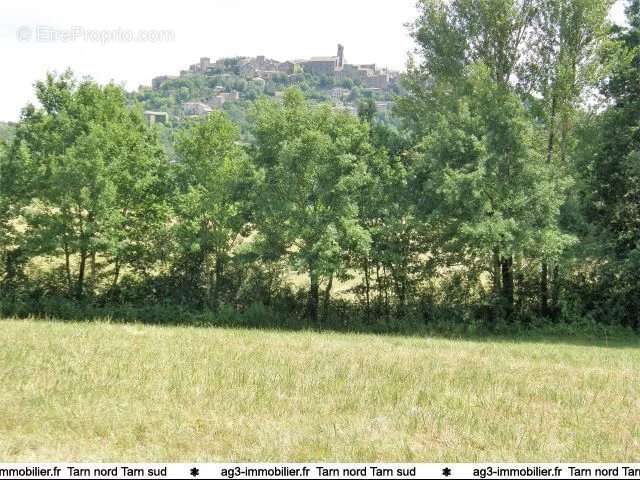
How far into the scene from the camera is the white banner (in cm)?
664

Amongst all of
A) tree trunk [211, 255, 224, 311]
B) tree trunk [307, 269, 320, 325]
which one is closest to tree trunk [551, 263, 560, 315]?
tree trunk [307, 269, 320, 325]

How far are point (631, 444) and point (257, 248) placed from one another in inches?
799

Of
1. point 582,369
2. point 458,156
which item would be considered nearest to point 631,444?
point 582,369

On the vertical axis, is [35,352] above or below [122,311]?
above

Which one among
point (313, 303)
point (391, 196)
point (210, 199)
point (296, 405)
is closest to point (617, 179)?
point (391, 196)

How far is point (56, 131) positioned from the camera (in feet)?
101

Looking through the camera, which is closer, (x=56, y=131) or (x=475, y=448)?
(x=475, y=448)

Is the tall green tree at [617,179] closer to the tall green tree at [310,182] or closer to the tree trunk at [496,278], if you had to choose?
the tree trunk at [496,278]

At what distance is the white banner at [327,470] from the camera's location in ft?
21.8

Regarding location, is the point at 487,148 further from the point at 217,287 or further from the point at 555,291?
the point at 217,287

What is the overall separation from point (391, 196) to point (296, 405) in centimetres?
1911

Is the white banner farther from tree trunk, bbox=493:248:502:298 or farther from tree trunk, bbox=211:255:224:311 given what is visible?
tree trunk, bbox=211:255:224:311

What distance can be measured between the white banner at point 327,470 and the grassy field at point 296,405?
549mm

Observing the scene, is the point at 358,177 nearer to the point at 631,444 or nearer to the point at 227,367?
the point at 227,367
